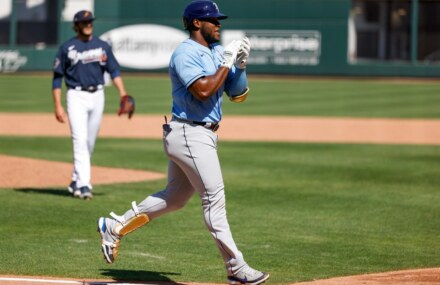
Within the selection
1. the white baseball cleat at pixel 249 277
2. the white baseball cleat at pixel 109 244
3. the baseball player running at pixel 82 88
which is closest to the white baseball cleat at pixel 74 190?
the baseball player running at pixel 82 88

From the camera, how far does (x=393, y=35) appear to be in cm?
3612

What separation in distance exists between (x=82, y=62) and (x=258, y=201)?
8.17 ft

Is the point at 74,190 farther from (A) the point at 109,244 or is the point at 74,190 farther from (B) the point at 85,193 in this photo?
(A) the point at 109,244

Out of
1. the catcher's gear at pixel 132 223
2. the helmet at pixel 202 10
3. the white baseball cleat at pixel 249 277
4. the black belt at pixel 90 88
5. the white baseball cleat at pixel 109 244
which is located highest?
the helmet at pixel 202 10

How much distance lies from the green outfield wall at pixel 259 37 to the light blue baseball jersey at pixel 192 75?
94.6 feet

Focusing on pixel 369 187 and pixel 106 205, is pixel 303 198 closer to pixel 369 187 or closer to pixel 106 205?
pixel 369 187

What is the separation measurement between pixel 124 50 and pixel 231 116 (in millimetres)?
13666

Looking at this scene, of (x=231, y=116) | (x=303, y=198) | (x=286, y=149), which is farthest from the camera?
(x=231, y=116)

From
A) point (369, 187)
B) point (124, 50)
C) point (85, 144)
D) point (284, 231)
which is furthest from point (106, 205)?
point (124, 50)

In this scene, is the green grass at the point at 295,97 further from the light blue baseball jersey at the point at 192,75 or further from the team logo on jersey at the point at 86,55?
the light blue baseball jersey at the point at 192,75

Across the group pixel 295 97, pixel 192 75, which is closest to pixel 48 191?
pixel 192 75

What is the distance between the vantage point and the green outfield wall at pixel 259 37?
114 feet

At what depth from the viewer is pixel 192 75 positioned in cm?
586

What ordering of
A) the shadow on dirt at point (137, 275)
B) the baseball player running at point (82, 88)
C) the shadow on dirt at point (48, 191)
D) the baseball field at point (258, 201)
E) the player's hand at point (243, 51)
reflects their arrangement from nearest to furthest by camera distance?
the player's hand at point (243, 51) → the shadow on dirt at point (137, 275) → the baseball field at point (258, 201) → the baseball player running at point (82, 88) → the shadow on dirt at point (48, 191)
